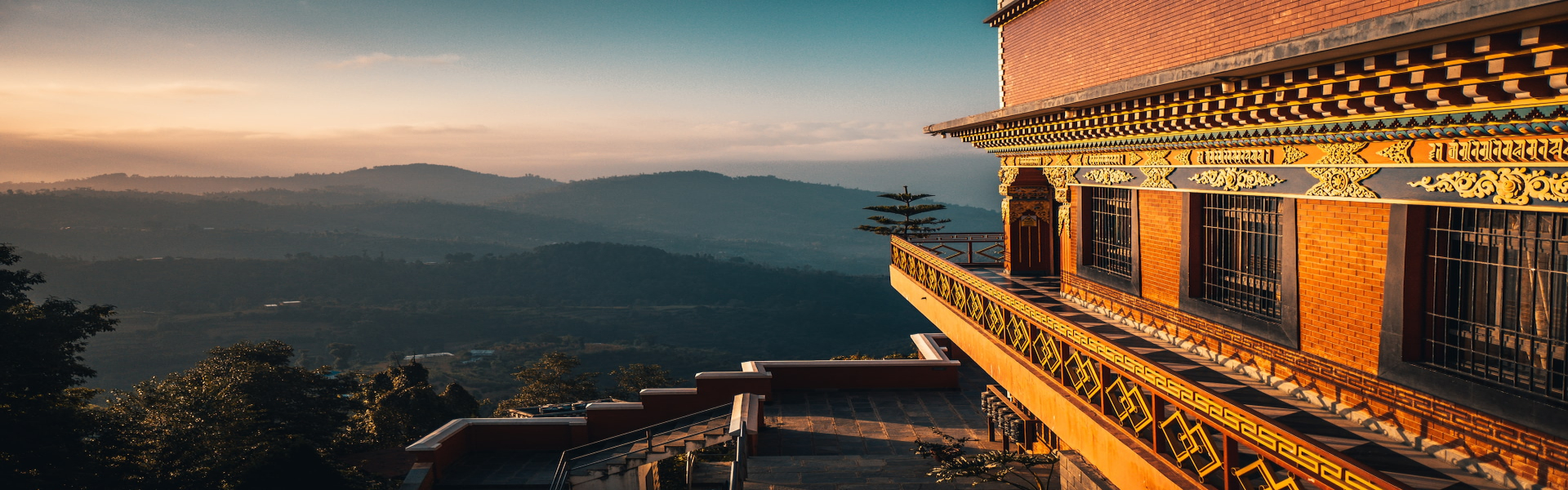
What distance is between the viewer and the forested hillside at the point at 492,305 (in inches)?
4053

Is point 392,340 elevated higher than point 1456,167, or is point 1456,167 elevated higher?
point 1456,167

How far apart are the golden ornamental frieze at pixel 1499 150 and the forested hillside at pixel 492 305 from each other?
90798 millimetres

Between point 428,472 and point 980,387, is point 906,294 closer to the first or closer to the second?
point 980,387

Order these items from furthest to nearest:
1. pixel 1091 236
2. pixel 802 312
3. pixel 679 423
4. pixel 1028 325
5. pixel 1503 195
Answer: pixel 802 312 < pixel 679 423 < pixel 1091 236 < pixel 1028 325 < pixel 1503 195

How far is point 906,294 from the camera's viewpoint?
16656 millimetres

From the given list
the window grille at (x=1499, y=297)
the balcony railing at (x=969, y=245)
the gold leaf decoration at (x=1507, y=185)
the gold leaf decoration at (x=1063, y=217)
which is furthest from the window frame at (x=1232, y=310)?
the balcony railing at (x=969, y=245)

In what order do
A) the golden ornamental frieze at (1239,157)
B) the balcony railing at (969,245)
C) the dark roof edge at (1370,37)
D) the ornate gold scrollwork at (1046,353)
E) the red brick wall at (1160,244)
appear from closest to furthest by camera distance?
1. the dark roof edge at (1370,37)
2. the golden ornamental frieze at (1239,157)
3. the ornate gold scrollwork at (1046,353)
4. the red brick wall at (1160,244)
5. the balcony railing at (969,245)

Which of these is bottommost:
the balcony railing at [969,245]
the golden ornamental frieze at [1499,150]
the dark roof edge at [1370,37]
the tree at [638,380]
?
the tree at [638,380]

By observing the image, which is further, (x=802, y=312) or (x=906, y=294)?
(x=802, y=312)

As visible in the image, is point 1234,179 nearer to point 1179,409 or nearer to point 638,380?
point 1179,409

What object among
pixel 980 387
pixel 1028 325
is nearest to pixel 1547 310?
pixel 1028 325

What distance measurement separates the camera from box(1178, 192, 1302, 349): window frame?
7.70m

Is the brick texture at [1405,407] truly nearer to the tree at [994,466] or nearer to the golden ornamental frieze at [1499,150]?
the golden ornamental frieze at [1499,150]

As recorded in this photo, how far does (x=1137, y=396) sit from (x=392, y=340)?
11682 cm
